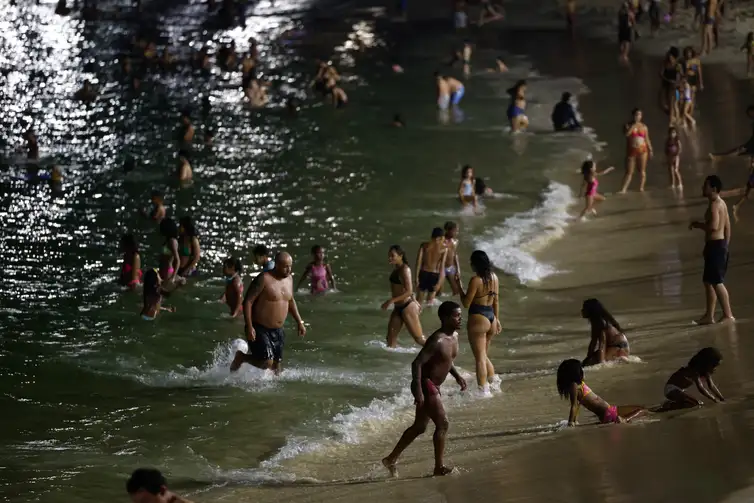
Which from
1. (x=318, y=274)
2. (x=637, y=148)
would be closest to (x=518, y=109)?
(x=637, y=148)

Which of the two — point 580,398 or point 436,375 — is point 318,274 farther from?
point 436,375

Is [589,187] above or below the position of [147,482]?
below

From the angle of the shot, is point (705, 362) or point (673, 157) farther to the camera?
point (673, 157)

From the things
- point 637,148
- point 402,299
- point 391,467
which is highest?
point 637,148

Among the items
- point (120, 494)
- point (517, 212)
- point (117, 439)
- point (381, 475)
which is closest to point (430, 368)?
point (381, 475)

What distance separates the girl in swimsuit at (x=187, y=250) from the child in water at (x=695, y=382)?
8.91m

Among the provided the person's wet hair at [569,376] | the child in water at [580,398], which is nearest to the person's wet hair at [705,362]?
the child in water at [580,398]

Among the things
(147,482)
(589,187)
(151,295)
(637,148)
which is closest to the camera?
(147,482)

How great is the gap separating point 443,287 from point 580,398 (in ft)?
23.4

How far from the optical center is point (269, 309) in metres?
12.5

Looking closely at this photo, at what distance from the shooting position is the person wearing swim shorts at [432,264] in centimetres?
1518

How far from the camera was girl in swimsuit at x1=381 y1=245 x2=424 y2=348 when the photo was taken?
1387 cm

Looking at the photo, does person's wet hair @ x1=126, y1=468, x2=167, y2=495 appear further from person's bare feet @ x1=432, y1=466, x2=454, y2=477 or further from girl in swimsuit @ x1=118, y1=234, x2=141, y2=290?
girl in swimsuit @ x1=118, y1=234, x2=141, y2=290

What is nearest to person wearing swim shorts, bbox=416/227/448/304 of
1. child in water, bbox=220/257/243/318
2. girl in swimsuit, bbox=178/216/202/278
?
child in water, bbox=220/257/243/318
